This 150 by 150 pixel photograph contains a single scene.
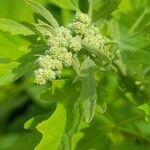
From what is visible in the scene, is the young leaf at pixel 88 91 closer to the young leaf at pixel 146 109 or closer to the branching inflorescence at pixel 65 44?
the branching inflorescence at pixel 65 44

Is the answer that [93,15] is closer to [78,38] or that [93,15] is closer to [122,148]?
[78,38]

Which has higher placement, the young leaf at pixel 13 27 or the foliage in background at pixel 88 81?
the young leaf at pixel 13 27

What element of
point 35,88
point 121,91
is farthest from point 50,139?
point 35,88

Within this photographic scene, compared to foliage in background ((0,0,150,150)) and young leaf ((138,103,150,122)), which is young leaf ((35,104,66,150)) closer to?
foliage in background ((0,0,150,150))

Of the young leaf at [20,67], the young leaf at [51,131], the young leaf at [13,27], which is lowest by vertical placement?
the young leaf at [51,131]

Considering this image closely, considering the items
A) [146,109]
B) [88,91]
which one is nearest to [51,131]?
[88,91]

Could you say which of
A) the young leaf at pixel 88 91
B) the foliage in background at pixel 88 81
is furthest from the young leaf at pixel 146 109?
the young leaf at pixel 88 91

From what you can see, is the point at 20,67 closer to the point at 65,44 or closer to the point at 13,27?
the point at 13,27
